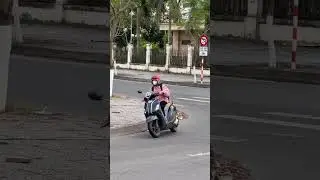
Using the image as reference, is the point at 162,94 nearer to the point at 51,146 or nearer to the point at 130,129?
the point at 130,129

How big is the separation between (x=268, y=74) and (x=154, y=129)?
17.2 ft

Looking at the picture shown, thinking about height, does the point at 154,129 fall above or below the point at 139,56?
below

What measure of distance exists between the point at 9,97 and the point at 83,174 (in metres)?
0.46

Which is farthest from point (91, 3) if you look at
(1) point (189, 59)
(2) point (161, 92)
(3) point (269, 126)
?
(1) point (189, 59)

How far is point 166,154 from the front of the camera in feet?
19.8

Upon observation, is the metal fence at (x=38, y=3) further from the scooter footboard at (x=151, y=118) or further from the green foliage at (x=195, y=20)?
the green foliage at (x=195, y=20)

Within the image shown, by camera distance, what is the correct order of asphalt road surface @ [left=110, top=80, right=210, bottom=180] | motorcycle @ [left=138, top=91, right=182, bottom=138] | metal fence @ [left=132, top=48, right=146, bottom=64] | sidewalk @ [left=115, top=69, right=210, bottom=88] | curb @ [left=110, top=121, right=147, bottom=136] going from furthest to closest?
metal fence @ [left=132, top=48, right=146, bottom=64] < sidewalk @ [left=115, top=69, right=210, bottom=88] < curb @ [left=110, top=121, right=147, bottom=136] < motorcycle @ [left=138, top=91, right=182, bottom=138] < asphalt road surface @ [left=110, top=80, right=210, bottom=180]

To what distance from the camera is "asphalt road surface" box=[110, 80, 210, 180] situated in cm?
484

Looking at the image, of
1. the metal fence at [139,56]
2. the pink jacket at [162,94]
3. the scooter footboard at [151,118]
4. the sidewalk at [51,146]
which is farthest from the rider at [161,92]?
the metal fence at [139,56]

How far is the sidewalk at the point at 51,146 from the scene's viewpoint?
90.6 inches

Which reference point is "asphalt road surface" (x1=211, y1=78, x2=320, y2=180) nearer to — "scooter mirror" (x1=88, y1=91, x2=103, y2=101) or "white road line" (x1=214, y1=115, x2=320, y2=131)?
"white road line" (x1=214, y1=115, x2=320, y2=131)

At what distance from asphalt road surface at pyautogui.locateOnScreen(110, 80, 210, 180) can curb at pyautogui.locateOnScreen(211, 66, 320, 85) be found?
5.56ft

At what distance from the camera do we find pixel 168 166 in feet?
17.3

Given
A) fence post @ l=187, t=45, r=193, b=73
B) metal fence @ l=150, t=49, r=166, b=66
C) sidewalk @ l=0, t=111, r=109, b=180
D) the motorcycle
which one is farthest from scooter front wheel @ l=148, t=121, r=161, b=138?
metal fence @ l=150, t=49, r=166, b=66
